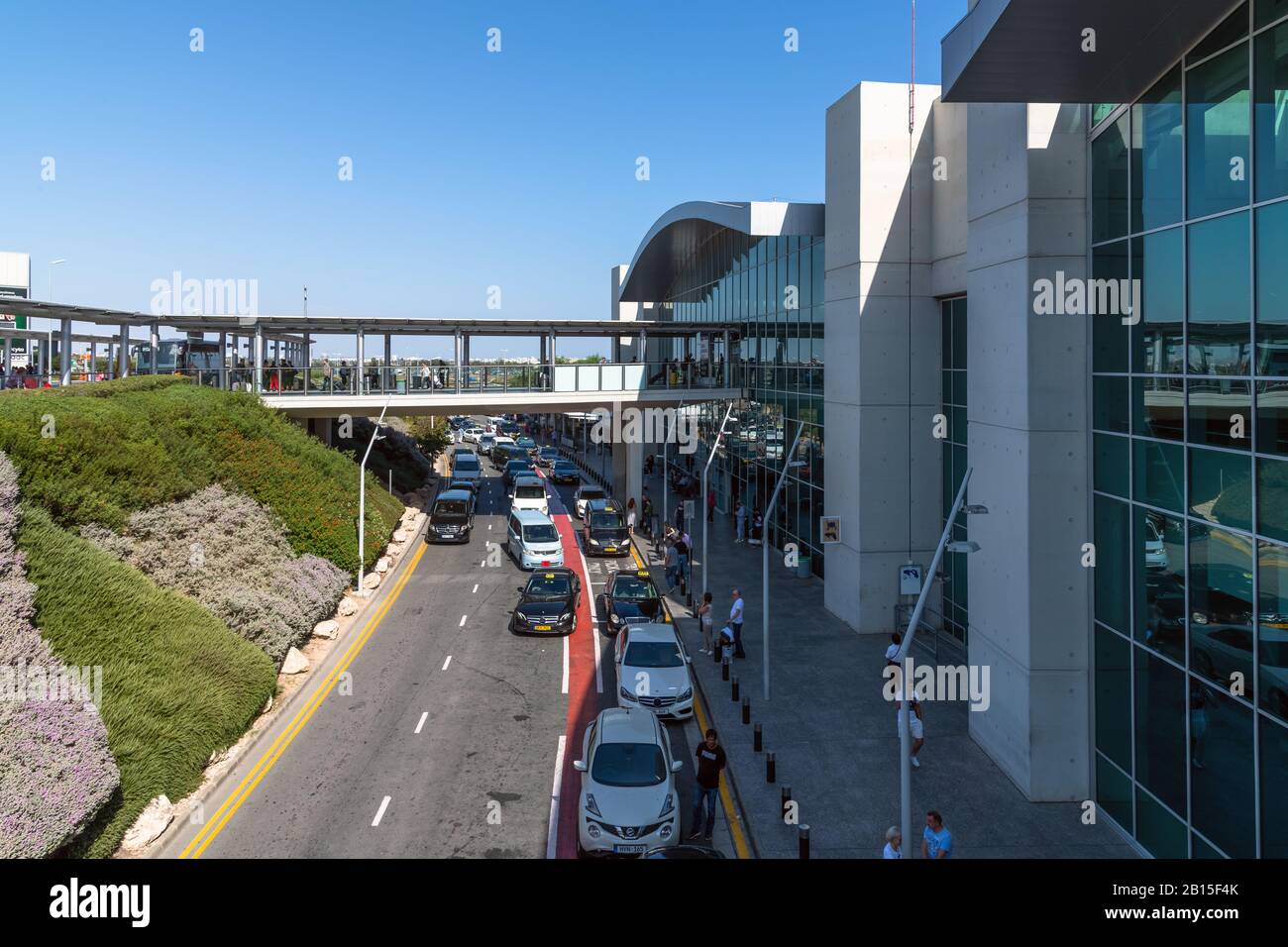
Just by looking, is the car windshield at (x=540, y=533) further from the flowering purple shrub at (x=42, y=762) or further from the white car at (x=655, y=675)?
the flowering purple shrub at (x=42, y=762)

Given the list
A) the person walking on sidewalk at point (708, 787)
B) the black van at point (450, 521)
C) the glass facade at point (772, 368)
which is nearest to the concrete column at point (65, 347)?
the black van at point (450, 521)

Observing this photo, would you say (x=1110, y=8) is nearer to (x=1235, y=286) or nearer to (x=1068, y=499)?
(x=1235, y=286)

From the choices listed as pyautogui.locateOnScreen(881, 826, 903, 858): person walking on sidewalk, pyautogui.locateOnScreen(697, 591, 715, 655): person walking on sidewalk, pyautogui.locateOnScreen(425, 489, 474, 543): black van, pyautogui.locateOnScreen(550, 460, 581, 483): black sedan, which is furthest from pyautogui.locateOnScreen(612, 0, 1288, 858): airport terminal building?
pyautogui.locateOnScreen(550, 460, 581, 483): black sedan

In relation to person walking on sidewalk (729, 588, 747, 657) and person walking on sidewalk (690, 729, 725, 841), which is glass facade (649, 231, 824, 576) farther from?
person walking on sidewalk (690, 729, 725, 841)

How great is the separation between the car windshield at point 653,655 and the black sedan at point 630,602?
139 inches

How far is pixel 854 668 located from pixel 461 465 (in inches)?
1327

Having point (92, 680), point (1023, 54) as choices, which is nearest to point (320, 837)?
point (92, 680)

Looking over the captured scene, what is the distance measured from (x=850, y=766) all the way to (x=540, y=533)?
17856 millimetres

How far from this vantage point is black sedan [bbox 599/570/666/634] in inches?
883

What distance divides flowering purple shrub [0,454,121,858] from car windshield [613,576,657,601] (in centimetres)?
1311

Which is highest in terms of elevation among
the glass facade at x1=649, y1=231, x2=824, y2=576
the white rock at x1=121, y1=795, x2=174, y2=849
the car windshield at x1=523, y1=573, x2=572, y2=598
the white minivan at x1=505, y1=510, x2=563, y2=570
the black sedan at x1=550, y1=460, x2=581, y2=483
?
the glass facade at x1=649, y1=231, x2=824, y2=576

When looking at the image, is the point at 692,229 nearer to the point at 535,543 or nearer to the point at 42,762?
the point at 535,543

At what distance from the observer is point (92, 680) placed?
45.7 ft

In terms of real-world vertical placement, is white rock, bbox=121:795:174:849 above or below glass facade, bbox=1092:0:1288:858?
below
